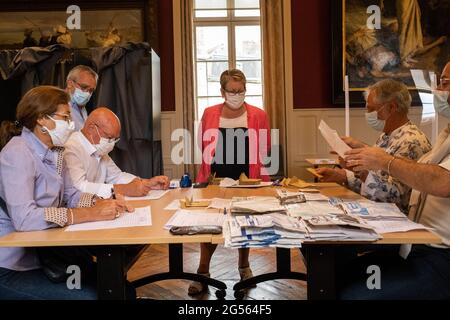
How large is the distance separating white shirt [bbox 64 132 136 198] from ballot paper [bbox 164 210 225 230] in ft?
2.22

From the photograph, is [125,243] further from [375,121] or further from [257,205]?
[375,121]

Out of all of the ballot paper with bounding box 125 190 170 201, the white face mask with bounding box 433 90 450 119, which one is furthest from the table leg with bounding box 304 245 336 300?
the ballot paper with bounding box 125 190 170 201

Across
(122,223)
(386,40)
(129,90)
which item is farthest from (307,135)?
(122,223)

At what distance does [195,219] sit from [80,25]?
15.1 ft

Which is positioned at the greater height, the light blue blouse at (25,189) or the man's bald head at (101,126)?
the man's bald head at (101,126)

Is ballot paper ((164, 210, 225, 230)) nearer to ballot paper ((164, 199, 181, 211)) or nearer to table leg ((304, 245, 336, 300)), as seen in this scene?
ballot paper ((164, 199, 181, 211))

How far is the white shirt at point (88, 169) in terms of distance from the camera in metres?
2.32

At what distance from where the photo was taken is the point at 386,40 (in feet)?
18.0

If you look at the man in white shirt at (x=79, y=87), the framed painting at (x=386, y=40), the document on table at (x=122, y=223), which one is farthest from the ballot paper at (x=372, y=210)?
the framed painting at (x=386, y=40)

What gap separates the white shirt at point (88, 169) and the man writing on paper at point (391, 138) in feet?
4.58

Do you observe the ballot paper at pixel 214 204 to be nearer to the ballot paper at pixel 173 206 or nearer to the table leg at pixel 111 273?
the ballot paper at pixel 173 206

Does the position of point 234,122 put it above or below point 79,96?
below
